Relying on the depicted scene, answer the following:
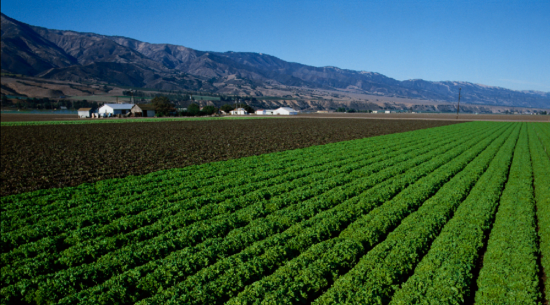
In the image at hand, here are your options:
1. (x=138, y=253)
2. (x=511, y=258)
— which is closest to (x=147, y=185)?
(x=138, y=253)

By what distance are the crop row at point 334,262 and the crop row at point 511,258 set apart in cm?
208

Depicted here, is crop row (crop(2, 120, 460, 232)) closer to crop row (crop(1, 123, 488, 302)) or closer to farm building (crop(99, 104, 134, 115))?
crop row (crop(1, 123, 488, 302))

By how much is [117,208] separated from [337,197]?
665 centimetres

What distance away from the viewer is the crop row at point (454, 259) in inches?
208

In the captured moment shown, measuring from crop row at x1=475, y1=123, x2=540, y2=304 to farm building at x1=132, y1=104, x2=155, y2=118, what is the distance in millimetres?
106919

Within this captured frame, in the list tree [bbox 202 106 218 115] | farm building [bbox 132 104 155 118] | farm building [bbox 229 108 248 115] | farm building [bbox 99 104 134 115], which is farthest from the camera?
farm building [bbox 229 108 248 115]

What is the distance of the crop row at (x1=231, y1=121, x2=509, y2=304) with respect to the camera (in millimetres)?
5238

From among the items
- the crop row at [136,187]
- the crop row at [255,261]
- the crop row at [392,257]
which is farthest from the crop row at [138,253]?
the crop row at [136,187]

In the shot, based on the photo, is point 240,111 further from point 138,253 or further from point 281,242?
point 138,253

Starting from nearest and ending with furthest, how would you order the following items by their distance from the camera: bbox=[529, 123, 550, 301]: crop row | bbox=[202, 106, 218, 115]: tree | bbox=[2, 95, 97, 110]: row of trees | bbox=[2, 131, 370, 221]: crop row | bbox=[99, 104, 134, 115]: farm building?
bbox=[529, 123, 550, 301]: crop row → bbox=[2, 131, 370, 221]: crop row → bbox=[99, 104, 134, 115]: farm building → bbox=[202, 106, 218, 115]: tree → bbox=[2, 95, 97, 110]: row of trees

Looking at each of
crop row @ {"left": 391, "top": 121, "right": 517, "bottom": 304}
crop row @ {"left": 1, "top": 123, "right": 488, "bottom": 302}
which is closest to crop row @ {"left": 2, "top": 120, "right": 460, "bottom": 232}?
crop row @ {"left": 1, "top": 123, "right": 488, "bottom": 302}

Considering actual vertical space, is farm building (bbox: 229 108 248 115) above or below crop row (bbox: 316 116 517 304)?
above

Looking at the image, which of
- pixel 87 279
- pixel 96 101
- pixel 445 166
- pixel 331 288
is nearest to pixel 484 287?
pixel 331 288

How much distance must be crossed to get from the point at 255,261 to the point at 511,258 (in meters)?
5.02
